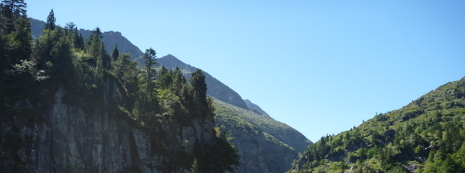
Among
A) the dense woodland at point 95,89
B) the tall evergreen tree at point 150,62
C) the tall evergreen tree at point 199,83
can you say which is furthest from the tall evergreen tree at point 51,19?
the tall evergreen tree at point 199,83

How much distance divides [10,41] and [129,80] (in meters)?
27.3

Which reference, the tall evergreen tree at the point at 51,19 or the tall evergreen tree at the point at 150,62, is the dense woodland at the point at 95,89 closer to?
the tall evergreen tree at the point at 150,62

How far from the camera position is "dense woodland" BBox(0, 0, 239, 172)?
2116 inches

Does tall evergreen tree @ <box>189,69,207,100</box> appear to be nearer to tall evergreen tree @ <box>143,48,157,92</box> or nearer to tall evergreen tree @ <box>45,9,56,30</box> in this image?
tall evergreen tree @ <box>143,48,157,92</box>

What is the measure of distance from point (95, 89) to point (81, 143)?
1116 cm

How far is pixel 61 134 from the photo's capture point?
54.4 m

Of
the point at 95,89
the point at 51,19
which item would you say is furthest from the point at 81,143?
the point at 51,19

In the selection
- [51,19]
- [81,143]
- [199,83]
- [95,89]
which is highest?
[51,19]

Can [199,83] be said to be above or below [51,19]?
below

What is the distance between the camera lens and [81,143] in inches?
2247

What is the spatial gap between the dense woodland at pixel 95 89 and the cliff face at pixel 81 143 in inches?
12.4

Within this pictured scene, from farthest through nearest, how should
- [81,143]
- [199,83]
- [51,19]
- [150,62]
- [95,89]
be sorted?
[51,19]
[150,62]
[199,83]
[95,89]
[81,143]

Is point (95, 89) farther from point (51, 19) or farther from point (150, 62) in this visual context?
point (51, 19)


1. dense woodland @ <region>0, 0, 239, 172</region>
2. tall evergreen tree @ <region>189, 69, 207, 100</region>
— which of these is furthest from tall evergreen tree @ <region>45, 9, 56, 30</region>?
tall evergreen tree @ <region>189, 69, 207, 100</region>
